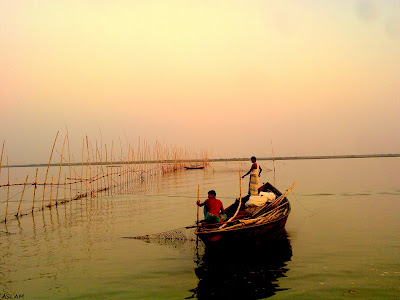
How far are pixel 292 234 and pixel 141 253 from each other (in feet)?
15.1

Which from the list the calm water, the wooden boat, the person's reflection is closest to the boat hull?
the wooden boat

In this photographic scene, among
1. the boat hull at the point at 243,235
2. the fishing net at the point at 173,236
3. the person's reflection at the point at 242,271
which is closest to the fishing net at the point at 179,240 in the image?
the fishing net at the point at 173,236

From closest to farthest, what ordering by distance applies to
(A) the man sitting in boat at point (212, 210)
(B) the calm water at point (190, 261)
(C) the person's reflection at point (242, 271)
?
(C) the person's reflection at point (242, 271) < (B) the calm water at point (190, 261) < (A) the man sitting in boat at point (212, 210)

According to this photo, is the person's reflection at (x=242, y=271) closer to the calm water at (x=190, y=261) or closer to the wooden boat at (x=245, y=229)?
the calm water at (x=190, y=261)

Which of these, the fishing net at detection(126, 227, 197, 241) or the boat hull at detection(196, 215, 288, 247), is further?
the fishing net at detection(126, 227, 197, 241)

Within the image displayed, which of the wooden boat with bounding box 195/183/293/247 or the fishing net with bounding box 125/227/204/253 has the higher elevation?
the wooden boat with bounding box 195/183/293/247

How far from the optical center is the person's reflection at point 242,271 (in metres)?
6.31

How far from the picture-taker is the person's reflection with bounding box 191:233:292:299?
631cm

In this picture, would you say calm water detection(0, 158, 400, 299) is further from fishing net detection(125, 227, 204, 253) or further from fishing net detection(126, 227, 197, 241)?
fishing net detection(126, 227, 197, 241)

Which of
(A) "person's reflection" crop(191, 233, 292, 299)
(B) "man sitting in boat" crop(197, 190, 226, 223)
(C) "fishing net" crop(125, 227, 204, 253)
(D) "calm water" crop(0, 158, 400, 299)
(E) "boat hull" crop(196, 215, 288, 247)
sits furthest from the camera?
(C) "fishing net" crop(125, 227, 204, 253)

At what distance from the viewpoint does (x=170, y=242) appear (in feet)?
32.9

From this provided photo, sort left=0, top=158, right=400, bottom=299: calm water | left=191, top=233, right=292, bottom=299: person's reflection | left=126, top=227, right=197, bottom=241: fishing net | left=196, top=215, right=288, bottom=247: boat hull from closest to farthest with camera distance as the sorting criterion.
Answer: left=191, top=233, right=292, bottom=299: person's reflection, left=0, top=158, right=400, bottom=299: calm water, left=196, top=215, right=288, bottom=247: boat hull, left=126, top=227, right=197, bottom=241: fishing net

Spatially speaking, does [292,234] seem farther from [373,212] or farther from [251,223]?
[373,212]

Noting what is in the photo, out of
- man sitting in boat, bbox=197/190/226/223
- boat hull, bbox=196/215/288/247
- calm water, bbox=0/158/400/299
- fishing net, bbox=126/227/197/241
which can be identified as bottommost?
calm water, bbox=0/158/400/299
